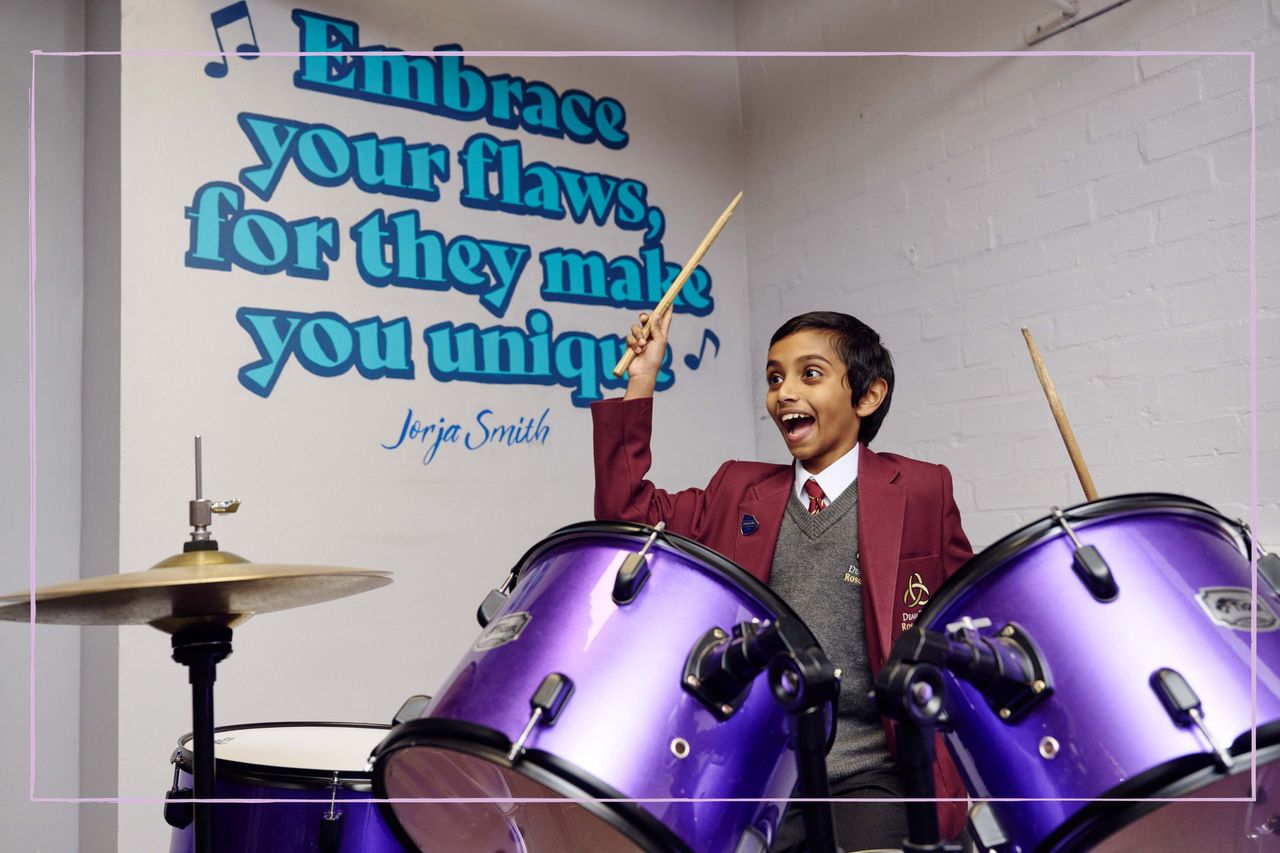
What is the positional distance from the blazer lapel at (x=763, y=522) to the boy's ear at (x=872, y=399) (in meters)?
0.17

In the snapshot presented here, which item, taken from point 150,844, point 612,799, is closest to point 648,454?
point 612,799

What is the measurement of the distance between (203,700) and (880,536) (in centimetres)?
95

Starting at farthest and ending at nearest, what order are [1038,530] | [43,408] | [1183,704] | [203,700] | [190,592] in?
[43,408] → [203,700] → [190,592] → [1038,530] → [1183,704]

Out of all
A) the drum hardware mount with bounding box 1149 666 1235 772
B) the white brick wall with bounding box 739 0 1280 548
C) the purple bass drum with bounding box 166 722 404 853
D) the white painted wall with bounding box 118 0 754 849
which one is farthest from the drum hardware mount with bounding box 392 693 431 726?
the white brick wall with bounding box 739 0 1280 548

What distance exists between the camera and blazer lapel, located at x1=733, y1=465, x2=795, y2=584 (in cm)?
175

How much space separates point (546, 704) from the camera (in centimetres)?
113

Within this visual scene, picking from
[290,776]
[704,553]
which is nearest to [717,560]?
[704,553]

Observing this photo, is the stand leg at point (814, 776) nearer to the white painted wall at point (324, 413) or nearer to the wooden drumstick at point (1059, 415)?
the wooden drumstick at point (1059, 415)

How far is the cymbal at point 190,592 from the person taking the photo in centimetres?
132

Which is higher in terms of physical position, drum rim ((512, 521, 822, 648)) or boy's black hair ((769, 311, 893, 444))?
boy's black hair ((769, 311, 893, 444))

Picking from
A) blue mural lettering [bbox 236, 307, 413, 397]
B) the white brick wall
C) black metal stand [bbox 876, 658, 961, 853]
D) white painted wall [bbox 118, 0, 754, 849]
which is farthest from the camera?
blue mural lettering [bbox 236, 307, 413, 397]

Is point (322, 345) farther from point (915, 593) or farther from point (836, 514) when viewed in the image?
point (915, 593)

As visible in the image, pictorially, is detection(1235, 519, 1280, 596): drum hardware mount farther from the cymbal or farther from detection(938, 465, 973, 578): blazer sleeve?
the cymbal

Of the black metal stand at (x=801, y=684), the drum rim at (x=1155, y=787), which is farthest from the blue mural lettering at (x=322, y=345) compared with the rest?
the drum rim at (x=1155, y=787)
